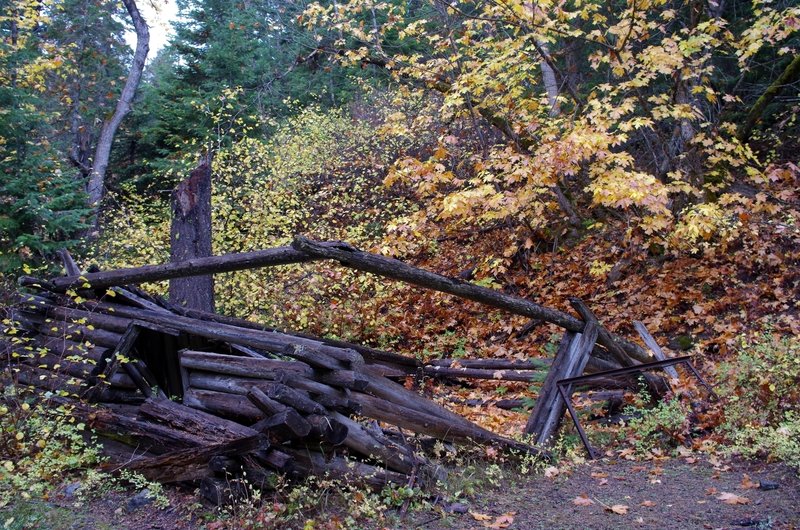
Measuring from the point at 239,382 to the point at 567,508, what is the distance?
10.5ft

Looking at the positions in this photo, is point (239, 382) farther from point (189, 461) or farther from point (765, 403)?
point (765, 403)

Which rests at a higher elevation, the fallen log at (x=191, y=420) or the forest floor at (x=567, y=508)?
the fallen log at (x=191, y=420)

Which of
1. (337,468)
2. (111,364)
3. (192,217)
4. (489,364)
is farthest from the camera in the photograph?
(489,364)

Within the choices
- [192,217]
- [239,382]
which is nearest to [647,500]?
[239,382]

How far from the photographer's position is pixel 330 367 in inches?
219

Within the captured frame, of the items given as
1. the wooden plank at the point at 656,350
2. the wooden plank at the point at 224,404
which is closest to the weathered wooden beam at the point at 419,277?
the wooden plank at the point at 656,350

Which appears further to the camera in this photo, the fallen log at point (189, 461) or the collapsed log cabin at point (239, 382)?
the collapsed log cabin at point (239, 382)

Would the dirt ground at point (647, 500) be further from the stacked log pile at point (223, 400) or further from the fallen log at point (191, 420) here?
the fallen log at point (191, 420)

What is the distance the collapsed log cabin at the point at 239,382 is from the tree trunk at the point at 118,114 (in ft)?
37.5

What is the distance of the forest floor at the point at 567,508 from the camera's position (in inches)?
190

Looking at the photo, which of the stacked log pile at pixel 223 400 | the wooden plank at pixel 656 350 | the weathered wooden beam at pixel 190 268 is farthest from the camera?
the wooden plank at pixel 656 350

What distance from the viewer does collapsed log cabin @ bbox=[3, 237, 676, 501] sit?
17.4 ft

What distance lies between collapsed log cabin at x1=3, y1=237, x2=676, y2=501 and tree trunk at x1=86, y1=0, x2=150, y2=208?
11.4 meters

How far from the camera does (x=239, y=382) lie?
19.9ft
